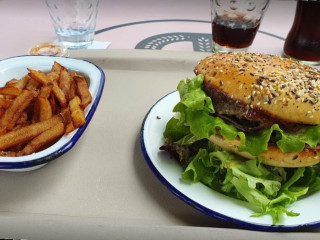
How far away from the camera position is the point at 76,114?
1.20 metres

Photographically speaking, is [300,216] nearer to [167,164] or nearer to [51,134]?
[167,164]

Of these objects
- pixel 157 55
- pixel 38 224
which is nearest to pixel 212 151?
pixel 38 224

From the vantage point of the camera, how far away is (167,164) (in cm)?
120

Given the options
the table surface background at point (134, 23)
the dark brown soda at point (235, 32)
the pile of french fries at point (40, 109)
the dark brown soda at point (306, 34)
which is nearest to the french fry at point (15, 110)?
the pile of french fries at point (40, 109)

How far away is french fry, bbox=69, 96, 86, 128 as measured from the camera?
1182 millimetres

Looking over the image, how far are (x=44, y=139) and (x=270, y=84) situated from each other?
2.57 ft

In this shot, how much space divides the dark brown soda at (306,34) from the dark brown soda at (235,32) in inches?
8.9

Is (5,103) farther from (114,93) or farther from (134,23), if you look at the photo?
(134,23)

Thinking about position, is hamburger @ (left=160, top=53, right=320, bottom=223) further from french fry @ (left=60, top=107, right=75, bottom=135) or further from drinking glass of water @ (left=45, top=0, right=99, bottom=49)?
drinking glass of water @ (left=45, top=0, right=99, bottom=49)

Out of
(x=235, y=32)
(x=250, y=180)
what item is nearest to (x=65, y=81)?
(x=250, y=180)

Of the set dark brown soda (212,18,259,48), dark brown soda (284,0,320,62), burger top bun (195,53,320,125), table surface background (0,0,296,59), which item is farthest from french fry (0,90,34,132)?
dark brown soda (284,0,320,62)

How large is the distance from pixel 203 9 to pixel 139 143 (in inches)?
74.2

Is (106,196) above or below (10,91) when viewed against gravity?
below

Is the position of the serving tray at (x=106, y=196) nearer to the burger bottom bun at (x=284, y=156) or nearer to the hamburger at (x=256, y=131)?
the hamburger at (x=256, y=131)
